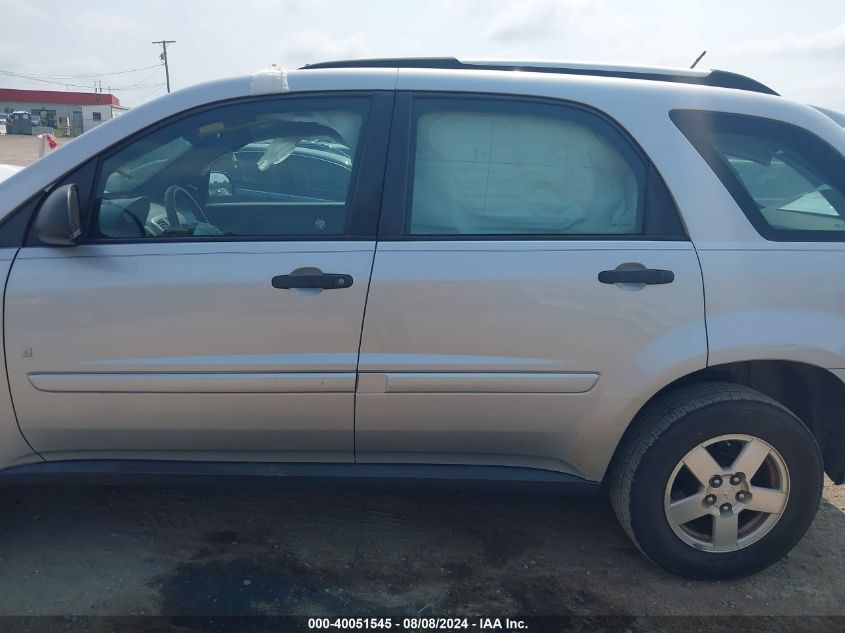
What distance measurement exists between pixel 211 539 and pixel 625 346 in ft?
6.09

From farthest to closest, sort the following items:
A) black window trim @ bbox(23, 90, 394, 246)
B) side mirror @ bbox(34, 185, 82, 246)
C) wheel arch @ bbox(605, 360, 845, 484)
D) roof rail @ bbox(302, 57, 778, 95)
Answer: roof rail @ bbox(302, 57, 778, 95)
wheel arch @ bbox(605, 360, 845, 484)
black window trim @ bbox(23, 90, 394, 246)
side mirror @ bbox(34, 185, 82, 246)

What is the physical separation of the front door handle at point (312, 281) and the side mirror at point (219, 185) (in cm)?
49

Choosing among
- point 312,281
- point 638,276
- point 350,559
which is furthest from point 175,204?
point 638,276

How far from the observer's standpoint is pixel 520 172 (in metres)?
2.63

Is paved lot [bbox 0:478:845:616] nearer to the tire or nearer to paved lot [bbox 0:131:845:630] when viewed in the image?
paved lot [bbox 0:131:845:630]

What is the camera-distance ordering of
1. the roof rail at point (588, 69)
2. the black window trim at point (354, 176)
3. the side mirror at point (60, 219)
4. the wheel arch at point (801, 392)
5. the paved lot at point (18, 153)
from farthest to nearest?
the paved lot at point (18, 153) < the roof rail at point (588, 69) < the wheel arch at point (801, 392) < the black window trim at point (354, 176) < the side mirror at point (60, 219)

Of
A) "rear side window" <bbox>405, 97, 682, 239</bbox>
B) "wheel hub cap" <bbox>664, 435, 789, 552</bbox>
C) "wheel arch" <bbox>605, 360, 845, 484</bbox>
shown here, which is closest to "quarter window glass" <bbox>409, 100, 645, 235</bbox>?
"rear side window" <bbox>405, 97, 682, 239</bbox>

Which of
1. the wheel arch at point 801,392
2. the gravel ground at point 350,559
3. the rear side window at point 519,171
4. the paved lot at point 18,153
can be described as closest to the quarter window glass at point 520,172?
the rear side window at point 519,171

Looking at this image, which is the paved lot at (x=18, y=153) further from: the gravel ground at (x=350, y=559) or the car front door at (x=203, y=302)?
the car front door at (x=203, y=302)

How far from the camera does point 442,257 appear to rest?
2.52 m

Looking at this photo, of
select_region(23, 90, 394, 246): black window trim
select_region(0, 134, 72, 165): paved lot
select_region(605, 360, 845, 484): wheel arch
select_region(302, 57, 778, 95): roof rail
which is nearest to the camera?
select_region(23, 90, 394, 246): black window trim

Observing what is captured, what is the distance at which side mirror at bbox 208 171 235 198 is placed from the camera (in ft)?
8.90

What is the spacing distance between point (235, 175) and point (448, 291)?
3.21 ft

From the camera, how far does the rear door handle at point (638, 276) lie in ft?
8.18
